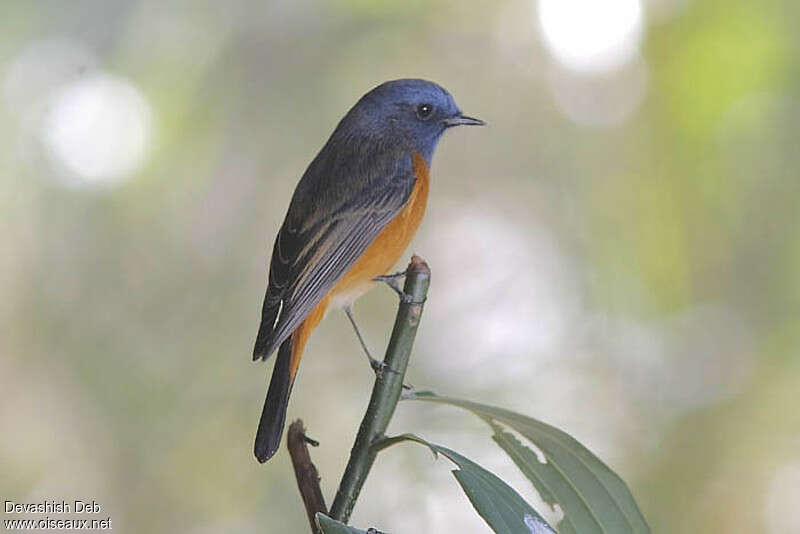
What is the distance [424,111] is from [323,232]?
78 cm

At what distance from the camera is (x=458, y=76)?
15.8 ft

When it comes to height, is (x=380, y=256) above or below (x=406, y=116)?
below

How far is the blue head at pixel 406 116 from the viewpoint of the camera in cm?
355

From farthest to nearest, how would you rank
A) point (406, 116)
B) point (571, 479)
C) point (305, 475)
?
point (406, 116) → point (571, 479) → point (305, 475)

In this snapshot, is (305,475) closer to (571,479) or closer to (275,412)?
(275,412)

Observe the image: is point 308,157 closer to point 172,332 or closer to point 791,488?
point 172,332

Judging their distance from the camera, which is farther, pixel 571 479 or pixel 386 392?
pixel 571 479

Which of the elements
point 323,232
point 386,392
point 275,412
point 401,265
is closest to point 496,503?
point 386,392

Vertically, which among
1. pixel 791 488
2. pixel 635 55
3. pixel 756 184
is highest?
pixel 635 55

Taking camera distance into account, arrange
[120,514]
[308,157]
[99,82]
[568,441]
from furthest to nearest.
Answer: [308,157] < [99,82] < [120,514] < [568,441]

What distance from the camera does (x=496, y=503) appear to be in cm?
196

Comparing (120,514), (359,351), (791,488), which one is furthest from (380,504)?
(791,488)

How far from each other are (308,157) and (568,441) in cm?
271

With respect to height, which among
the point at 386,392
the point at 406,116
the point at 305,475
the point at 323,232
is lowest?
the point at 305,475
